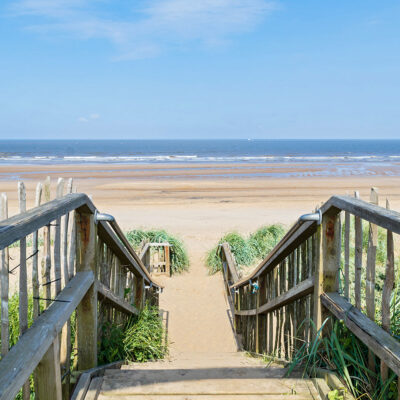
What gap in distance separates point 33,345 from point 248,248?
8545 mm

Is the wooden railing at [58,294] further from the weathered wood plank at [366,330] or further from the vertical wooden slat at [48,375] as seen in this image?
the weathered wood plank at [366,330]

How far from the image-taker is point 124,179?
98.9ft

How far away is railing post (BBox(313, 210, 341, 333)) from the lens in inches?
128

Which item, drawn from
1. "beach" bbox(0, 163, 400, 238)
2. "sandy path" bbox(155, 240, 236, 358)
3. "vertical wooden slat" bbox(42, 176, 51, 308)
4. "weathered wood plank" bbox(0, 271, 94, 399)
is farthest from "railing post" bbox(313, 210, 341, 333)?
"beach" bbox(0, 163, 400, 238)

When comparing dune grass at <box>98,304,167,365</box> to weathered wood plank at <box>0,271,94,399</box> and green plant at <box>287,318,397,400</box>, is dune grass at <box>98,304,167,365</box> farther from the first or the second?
green plant at <box>287,318,397,400</box>

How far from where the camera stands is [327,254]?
3.27 m

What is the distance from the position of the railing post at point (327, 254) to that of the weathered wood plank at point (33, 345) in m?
1.62

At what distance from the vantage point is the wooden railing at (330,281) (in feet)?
8.00

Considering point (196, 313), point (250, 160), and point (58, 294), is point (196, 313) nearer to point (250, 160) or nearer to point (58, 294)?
point (58, 294)

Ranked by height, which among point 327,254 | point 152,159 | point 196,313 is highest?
point 152,159

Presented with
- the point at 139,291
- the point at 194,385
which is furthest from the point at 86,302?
the point at 139,291

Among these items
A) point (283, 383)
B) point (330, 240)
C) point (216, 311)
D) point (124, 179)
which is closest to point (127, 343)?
point (283, 383)

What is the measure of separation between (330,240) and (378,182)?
2876 cm

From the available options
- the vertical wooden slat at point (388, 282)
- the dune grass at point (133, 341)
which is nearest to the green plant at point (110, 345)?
the dune grass at point (133, 341)
